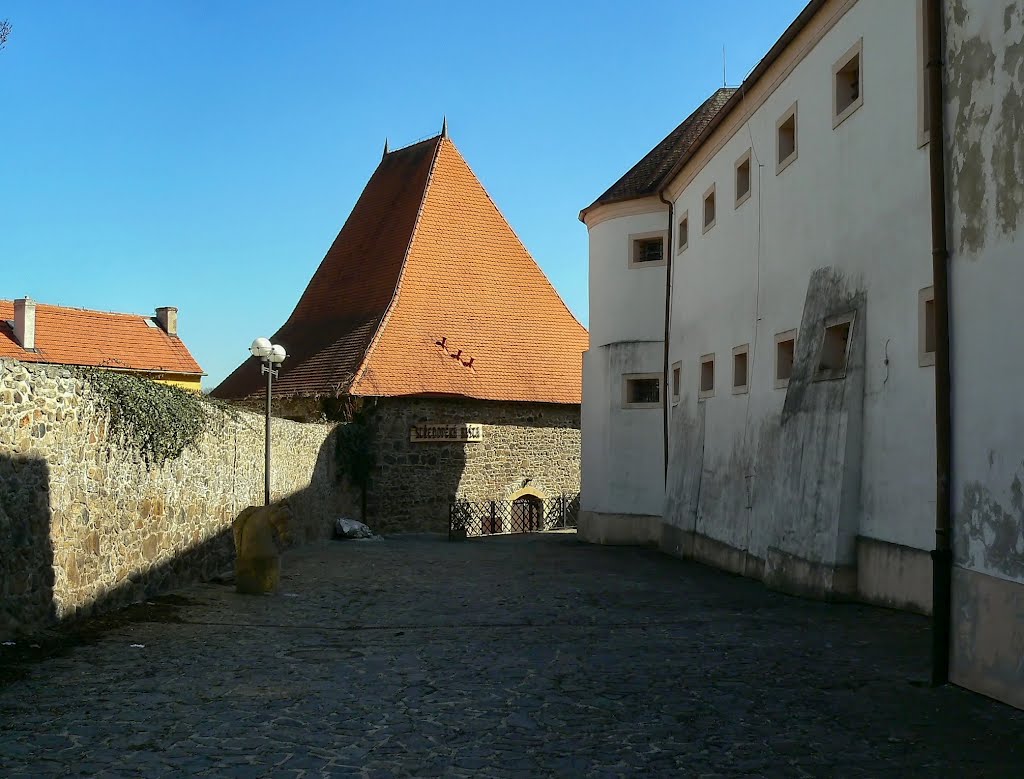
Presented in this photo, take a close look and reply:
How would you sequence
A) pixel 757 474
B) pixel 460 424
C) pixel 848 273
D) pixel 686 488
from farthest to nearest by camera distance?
pixel 460 424, pixel 686 488, pixel 757 474, pixel 848 273

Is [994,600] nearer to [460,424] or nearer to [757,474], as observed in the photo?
[757,474]

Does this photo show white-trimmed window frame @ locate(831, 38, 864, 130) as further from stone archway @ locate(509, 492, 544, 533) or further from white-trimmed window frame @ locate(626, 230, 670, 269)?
stone archway @ locate(509, 492, 544, 533)

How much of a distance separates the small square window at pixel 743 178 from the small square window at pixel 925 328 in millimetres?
6176

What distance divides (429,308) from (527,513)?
20.4 ft

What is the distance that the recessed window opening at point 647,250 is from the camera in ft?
72.0

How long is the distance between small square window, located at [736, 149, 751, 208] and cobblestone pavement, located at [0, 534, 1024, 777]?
22.5ft

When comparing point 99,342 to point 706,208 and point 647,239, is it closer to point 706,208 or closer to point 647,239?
point 647,239

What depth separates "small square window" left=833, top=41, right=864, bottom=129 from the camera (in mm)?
11992

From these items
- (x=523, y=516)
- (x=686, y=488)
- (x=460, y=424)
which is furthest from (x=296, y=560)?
(x=523, y=516)

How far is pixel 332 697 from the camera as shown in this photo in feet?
23.2

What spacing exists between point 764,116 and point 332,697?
11225 millimetres

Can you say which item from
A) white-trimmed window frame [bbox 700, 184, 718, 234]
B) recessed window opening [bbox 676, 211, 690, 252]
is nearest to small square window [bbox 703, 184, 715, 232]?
white-trimmed window frame [bbox 700, 184, 718, 234]

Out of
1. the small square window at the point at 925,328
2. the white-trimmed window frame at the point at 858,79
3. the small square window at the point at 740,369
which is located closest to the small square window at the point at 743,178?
the small square window at the point at 740,369

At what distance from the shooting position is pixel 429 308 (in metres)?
28.8
